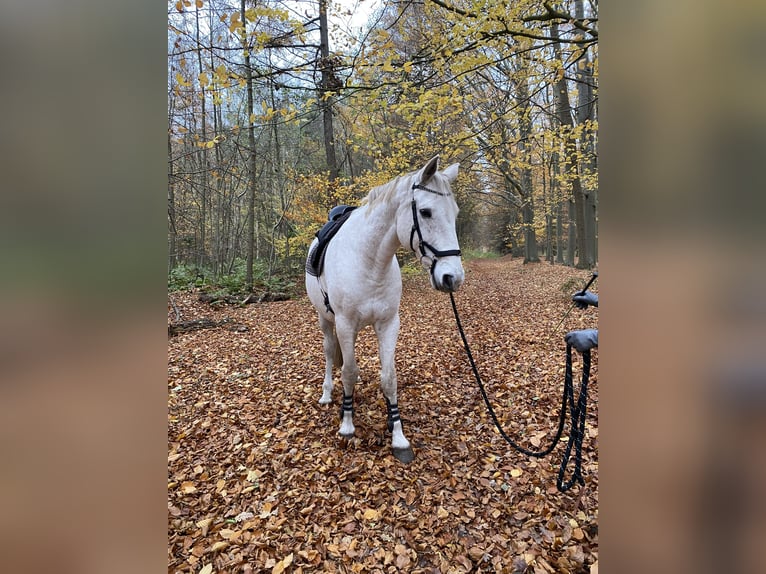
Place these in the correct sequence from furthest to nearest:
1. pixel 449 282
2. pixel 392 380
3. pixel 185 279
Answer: pixel 185 279, pixel 392 380, pixel 449 282

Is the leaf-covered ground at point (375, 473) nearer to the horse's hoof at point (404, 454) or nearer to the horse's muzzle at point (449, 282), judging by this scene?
the horse's hoof at point (404, 454)

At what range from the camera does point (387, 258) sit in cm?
279

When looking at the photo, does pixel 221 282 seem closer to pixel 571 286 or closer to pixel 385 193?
pixel 385 193

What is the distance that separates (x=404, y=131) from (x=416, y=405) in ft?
18.7

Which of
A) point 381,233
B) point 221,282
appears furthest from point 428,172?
point 221,282

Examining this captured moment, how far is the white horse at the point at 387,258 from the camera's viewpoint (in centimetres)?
233

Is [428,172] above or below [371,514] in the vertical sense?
above

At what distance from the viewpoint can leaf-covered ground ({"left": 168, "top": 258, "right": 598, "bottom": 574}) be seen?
2.11 metres

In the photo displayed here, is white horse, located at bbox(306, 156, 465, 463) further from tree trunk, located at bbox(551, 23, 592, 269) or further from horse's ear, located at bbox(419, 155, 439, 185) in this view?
tree trunk, located at bbox(551, 23, 592, 269)

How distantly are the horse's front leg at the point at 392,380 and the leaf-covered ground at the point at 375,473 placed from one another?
0.11 meters

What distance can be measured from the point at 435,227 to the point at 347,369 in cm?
158
